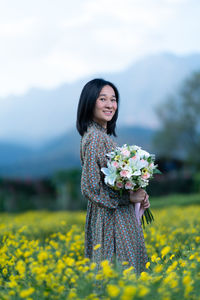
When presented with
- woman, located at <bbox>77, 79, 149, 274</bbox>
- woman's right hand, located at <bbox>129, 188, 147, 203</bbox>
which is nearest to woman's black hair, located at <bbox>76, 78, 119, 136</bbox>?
woman, located at <bbox>77, 79, 149, 274</bbox>

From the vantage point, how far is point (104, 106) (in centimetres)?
263

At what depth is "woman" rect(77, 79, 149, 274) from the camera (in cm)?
240

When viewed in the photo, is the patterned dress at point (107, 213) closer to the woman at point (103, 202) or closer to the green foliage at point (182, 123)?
the woman at point (103, 202)

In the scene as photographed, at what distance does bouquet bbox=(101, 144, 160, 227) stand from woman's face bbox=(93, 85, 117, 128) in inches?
13.3

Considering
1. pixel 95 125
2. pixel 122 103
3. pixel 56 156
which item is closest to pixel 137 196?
pixel 95 125

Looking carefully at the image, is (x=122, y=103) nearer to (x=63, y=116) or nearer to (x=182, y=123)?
(x=63, y=116)

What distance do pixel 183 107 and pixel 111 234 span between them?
1922cm

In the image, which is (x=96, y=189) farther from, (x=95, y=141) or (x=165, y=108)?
(x=165, y=108)

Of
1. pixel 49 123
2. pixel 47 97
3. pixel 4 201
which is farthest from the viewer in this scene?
pixel 47 97

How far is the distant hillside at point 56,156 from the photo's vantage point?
26.2 m

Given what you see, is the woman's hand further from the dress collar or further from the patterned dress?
the dress collar

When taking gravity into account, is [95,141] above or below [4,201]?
above

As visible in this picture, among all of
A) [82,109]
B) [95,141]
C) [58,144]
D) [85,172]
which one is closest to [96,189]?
[85,172]

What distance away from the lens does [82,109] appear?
266cm
